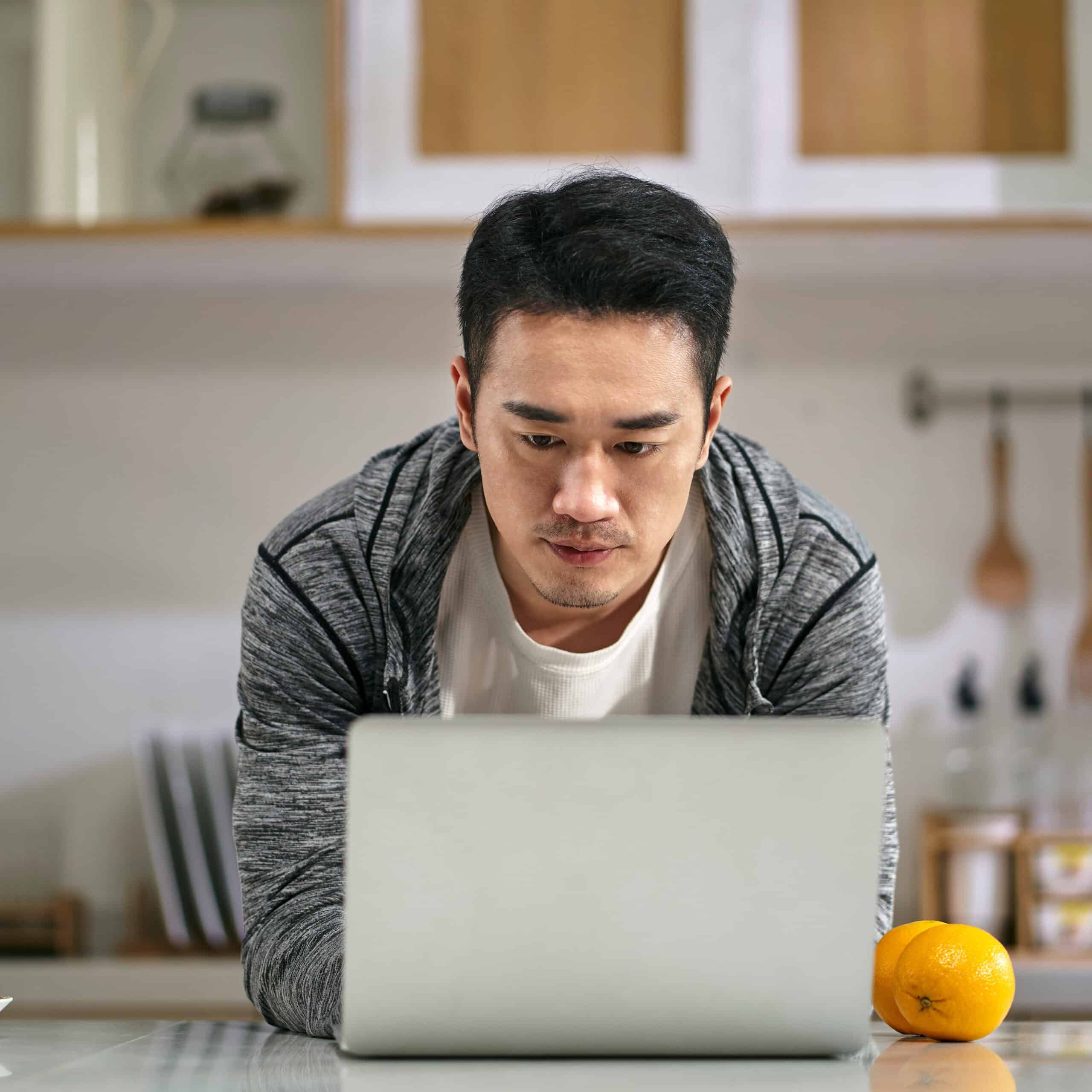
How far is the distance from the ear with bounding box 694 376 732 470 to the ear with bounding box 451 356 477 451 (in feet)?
0.61

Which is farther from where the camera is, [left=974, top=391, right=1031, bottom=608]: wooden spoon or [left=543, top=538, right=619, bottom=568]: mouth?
[left=974, top=391, right=1031, bottom=608]: wooden spoon

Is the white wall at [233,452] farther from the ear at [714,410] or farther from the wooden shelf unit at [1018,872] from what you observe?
the ear at [714,410]

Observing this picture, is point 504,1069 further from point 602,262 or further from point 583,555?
point 602,262

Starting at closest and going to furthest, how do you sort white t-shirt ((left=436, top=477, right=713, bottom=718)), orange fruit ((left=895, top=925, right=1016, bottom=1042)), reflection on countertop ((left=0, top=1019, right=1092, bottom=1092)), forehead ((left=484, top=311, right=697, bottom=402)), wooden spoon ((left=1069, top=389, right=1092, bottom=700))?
reflection on countertop ((left=0, top=1019, right=1092, bottom=1092))
orange fruit ((left=895, top=925, right=1016, bottom=1042))
forehead ((left=484, top=311, right=697, bottom=402))
white t-shirt ((left=436, top=477, right=713, bottom=718))
wooden spoon ((left=1069, top=389, right=1092, bottom=700))

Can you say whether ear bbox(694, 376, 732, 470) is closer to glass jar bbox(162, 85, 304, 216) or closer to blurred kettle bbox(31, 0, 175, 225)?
glass jar bbox(162, 85, 304, 216)

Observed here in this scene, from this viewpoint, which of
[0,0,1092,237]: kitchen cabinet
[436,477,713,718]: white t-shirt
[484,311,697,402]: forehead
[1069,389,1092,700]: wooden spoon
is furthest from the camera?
[1069,389,1092,700]: wooden spoon

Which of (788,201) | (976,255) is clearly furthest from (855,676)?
(976,255)

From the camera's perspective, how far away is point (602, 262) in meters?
0.97

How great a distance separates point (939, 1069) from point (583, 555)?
45 cm

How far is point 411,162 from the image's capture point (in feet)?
5.93

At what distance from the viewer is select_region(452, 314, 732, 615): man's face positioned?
97cm

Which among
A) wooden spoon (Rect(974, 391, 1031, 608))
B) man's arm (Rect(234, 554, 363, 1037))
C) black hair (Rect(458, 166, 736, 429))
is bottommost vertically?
man's arm (Rect(234, 554, 363, 1037))

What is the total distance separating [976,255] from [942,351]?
251 millimetres

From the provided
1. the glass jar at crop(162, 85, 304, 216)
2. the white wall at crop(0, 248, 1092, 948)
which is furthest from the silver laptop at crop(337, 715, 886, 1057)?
the white wall at crop(0, 248, 1092, 948)
